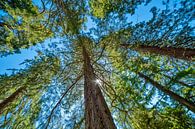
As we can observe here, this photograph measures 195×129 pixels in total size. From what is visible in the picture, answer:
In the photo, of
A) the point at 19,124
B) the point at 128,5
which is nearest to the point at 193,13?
the point at 128,5

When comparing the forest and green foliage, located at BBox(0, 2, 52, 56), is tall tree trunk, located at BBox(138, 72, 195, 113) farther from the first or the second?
green foliage, located at BBox(0, 2, 52, 56)

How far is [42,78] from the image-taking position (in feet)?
21.7

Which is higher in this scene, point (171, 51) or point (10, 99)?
point (10, 99)

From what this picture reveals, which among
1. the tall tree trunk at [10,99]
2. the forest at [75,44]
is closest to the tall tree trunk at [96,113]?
the forest at [75,44]

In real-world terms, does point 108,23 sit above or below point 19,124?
above

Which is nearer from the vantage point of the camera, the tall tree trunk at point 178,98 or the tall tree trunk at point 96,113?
the tall tree trunk at point 96,113

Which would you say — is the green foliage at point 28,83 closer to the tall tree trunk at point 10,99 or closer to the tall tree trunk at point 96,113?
the tall tree trunk at point 10,99

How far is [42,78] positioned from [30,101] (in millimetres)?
1719

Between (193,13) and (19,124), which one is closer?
(193,13)

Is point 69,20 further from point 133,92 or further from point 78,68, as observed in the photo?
→ point 133,92

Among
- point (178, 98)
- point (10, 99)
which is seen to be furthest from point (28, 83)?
point (178, 98)

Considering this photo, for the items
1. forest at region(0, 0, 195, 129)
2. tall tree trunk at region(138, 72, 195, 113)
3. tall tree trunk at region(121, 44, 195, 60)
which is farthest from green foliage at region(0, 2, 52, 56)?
tall tree trunk at region(138, 72, 195, 113)

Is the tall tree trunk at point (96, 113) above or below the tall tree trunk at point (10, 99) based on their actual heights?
below

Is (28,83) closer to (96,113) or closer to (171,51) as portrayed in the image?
(96,113)
